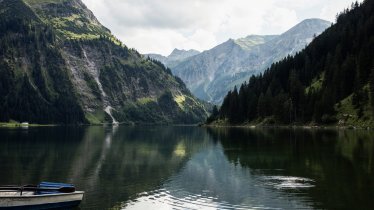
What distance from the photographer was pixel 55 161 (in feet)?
270

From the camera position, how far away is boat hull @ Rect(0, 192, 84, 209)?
39.8 metres

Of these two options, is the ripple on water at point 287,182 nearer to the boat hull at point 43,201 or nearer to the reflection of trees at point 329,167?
the reflection of trees at point 329,167

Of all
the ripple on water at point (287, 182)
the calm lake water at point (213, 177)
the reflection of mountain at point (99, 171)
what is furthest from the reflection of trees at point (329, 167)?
the reflection of mountain at point (99, 171)

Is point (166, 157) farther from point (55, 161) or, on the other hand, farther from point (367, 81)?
point (367, 81)

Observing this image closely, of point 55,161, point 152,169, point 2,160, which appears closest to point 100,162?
point 55,161

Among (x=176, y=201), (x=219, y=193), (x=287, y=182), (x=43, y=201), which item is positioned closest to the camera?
(x=43, y=201)

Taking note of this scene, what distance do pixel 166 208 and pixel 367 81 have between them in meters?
182

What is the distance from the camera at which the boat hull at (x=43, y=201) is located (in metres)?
39.8

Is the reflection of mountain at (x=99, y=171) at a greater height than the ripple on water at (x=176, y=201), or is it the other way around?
the reflection of mountain at (x=99, y=171)

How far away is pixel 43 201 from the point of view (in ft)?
135

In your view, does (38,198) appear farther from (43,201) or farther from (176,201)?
(176,201)

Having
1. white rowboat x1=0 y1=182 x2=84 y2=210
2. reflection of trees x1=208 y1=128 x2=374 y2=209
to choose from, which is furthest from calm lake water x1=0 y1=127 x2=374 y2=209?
white rowboat x1=0 y1=182 x2=84 y2=210

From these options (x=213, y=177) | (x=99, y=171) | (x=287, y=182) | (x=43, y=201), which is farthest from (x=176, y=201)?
(x=99, y=171)

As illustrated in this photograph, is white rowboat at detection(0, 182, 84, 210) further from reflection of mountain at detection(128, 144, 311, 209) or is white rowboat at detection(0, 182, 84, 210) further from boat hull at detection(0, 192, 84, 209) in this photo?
reflection of mountain at detection(128, 144, 311, 209)
